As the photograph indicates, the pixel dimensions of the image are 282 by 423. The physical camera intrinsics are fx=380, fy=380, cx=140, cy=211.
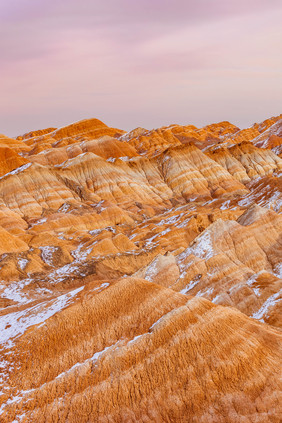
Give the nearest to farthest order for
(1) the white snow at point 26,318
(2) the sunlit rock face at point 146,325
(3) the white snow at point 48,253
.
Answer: (2) the sunlit rock face at point 146,325 < (1) the white snow at point 26,318 < (3) the white snow at point 48,253

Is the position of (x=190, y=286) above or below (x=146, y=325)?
below

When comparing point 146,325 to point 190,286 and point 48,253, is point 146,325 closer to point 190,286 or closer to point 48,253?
point 190,286

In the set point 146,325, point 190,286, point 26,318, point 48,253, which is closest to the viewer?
point 146,325

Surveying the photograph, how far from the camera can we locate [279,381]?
66.3 feet

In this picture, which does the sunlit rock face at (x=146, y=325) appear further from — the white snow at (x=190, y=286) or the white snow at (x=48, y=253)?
the white snow at (x=48, y=253)

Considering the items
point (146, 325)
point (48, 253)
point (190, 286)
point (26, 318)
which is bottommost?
point (190, 286)

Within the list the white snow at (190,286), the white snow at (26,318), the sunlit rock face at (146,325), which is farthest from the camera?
the white snow at (190,286)

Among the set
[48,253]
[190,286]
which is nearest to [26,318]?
[190,286]

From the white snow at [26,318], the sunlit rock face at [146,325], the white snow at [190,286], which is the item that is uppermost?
the white snow at [26,318]

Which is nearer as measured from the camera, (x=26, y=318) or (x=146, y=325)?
(x=146, y=325)

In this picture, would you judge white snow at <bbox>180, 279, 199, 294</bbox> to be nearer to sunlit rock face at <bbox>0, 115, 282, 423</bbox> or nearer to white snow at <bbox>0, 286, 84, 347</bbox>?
sunlit rock face at <bbox>0, 115, 282, 423</bbox>

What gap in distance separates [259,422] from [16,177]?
375 feet

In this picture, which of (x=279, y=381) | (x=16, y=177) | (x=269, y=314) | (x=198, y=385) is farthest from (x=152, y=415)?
Answer: (x=16, y=177)

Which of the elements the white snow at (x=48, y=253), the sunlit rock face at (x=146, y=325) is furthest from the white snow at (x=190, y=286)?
the white snow at (x=48, y=253)
